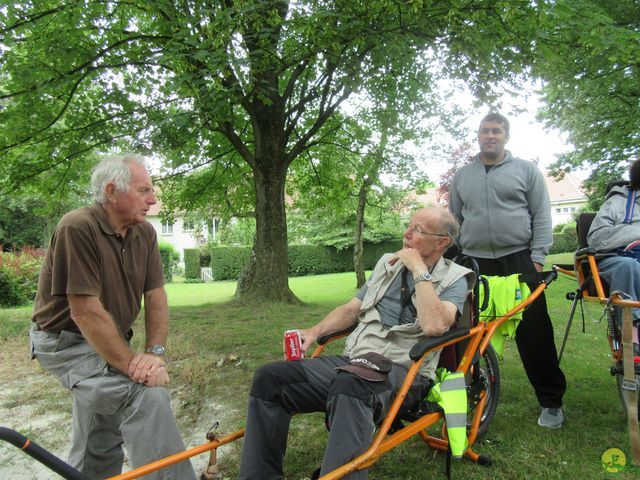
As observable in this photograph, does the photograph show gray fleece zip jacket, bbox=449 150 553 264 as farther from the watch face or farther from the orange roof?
the orange roof

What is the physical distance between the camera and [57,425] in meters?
3.63

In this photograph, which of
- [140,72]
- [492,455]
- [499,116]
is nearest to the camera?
[492,455]

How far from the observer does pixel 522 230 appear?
11.3 feet

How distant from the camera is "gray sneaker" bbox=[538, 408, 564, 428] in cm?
342

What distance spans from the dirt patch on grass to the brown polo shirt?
1181 millimetres

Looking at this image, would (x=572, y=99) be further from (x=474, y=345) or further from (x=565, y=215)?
(x=565, y=215)

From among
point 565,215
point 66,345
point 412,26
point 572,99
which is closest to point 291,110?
point 412,26

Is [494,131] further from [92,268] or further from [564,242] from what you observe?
[564,242]

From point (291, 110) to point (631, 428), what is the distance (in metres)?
8.06

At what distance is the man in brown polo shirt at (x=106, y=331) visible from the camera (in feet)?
6.86

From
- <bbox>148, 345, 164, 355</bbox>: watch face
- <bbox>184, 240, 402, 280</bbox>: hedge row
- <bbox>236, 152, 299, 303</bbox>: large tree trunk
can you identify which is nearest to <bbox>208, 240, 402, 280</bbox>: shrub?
<bbox>184, 240, 402, 280</bbox>: hedge row

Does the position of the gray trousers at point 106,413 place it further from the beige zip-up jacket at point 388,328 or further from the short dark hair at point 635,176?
the short dark hair at point 635,176

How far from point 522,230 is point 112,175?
2618 millimetres

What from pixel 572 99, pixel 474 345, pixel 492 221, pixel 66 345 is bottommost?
pixel 474 345
